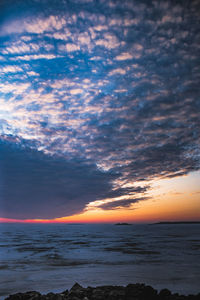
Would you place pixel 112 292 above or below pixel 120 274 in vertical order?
above

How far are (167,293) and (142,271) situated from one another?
6585mm

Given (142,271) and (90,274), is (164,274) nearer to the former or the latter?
(142,271)

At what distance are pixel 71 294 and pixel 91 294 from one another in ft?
2.75

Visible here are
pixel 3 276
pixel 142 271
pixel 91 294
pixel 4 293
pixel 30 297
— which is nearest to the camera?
pixel 30 297

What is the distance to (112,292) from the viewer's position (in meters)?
8.16

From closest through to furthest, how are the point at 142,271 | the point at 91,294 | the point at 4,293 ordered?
the point at 91,294, the point at 4,293, the point at 142,271

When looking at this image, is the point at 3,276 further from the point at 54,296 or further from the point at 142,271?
the point at 142,271

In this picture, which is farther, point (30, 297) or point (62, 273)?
point (62, 273)

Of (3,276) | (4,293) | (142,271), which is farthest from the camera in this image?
(142,271)

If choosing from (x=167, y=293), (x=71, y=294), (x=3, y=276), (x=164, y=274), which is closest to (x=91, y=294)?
(x=71, y=294)

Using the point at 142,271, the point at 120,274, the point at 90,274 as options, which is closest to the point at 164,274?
the point at 142,271

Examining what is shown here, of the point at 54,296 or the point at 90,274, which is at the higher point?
the point at 54,296

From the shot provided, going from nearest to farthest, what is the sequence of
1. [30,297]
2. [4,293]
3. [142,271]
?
[30,297]
[4,293]
[142,271]

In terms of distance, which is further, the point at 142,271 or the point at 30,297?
the point at 142,271
